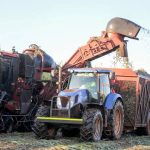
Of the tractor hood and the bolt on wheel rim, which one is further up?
the tractor hood

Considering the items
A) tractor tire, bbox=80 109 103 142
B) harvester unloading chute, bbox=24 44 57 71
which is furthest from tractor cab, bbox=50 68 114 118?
harvester unloading chute, bbox=24 44 57 71

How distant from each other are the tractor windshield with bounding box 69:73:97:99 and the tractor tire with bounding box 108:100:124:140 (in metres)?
0.90

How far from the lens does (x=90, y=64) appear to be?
63.0ft

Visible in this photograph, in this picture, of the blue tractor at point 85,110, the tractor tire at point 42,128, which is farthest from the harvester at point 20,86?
the tractor tire at point 42,128

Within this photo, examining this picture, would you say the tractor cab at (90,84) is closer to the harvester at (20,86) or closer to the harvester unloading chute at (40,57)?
the harvester at (20,86)

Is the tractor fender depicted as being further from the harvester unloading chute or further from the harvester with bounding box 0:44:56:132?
the harvester unloading chute

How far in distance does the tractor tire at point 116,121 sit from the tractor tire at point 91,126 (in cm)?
91

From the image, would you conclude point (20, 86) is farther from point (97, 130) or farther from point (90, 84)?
point (97, 130)

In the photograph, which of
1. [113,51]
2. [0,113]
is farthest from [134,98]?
[0,113]

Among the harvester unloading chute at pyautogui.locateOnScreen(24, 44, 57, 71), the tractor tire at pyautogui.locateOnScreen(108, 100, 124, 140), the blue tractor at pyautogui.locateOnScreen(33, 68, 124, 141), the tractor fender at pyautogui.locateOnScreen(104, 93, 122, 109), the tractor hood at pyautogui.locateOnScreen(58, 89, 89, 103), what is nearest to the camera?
the blue tractor at pyautogui.locateOnScreen(33, 68, 124, 141)

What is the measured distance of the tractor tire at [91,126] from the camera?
12.9 meters

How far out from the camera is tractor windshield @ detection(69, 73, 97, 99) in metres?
14.3

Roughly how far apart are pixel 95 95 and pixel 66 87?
110 centimetres

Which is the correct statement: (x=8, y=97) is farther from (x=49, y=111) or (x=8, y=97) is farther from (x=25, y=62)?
(x=49, y=111)
